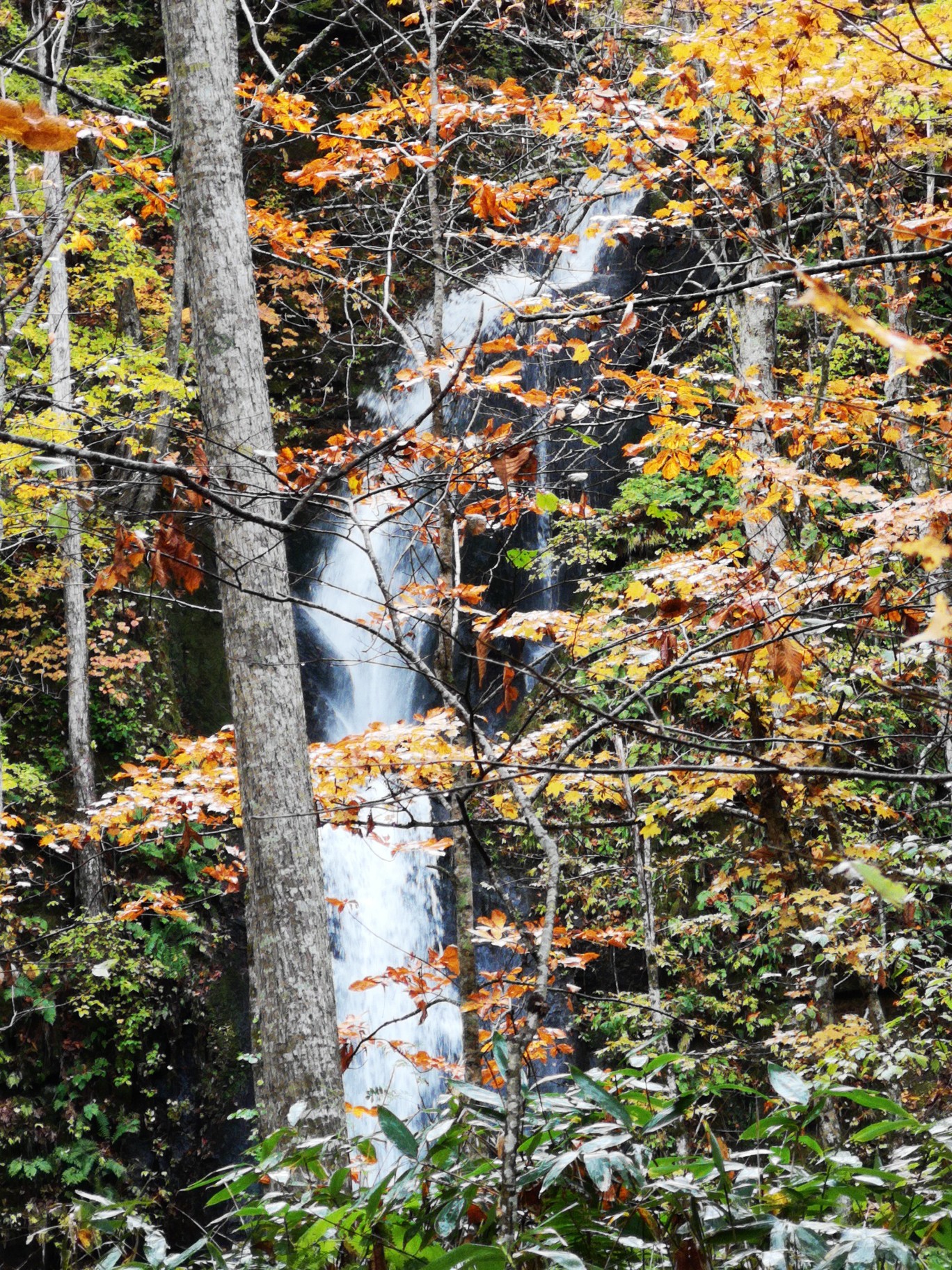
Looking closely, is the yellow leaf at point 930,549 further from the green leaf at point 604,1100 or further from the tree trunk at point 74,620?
the tree trunk at point 74,620

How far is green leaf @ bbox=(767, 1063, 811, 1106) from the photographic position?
153 cm

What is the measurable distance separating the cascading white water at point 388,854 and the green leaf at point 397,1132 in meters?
5.24

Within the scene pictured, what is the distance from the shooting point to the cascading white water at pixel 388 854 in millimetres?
8633

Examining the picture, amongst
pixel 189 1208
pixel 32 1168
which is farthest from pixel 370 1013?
pixel 32 1168

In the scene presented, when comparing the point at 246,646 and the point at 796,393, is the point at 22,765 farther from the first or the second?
the point at 796,393

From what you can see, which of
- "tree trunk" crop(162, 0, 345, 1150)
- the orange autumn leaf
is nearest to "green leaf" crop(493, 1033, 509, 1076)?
the orange autumn leaf

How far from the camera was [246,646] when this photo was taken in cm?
406

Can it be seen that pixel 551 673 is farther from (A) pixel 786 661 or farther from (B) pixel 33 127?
(B) pixel 33 127

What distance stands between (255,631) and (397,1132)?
2714 millimetres

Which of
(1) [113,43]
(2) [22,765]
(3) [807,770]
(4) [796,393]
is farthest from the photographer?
(1) [113,43]

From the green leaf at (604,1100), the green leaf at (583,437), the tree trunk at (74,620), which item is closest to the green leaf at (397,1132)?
the green leaf at (604,1100)

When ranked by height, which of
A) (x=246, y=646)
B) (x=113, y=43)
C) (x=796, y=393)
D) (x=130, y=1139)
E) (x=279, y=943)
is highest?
(x=113, y=43)

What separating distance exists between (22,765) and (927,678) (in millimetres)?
7383

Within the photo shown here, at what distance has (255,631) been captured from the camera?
4.07m
